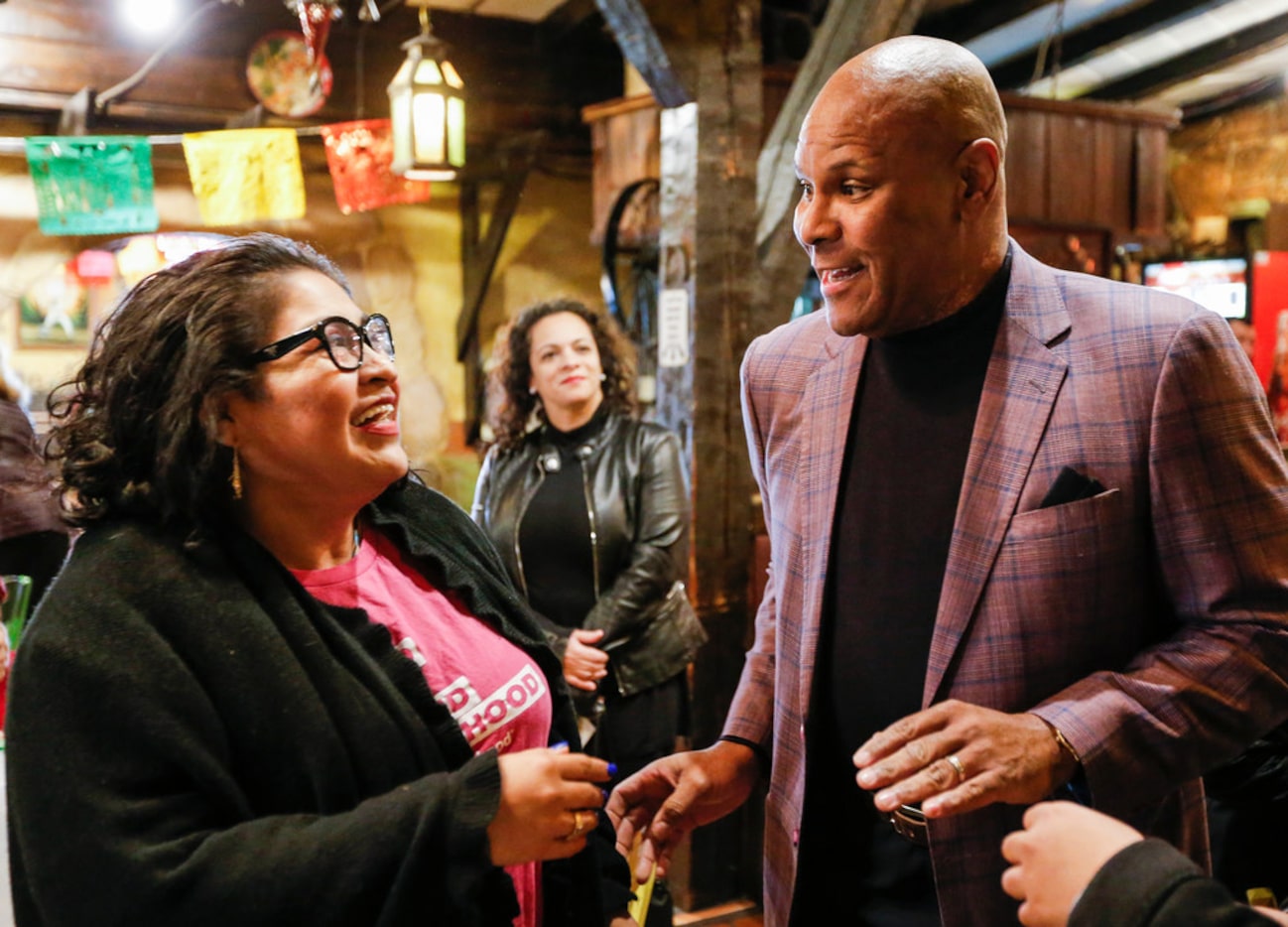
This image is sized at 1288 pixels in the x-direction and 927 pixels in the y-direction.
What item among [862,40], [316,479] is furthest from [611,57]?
[316,479]

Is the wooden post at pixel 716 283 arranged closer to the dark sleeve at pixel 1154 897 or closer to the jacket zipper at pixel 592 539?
the jacket zipper at pixel 592 539

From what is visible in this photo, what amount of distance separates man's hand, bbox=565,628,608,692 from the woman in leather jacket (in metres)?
0.04

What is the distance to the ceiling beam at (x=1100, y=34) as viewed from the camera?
6371 millimetres

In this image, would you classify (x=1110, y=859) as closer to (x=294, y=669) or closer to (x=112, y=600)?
(x=294, y=669)

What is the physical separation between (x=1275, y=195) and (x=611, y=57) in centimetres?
478

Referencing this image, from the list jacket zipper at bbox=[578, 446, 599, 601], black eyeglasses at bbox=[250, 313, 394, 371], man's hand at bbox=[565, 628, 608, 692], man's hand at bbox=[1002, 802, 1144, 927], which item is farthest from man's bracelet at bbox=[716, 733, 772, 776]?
jacket zipper at bbox=[578, 446, 599, 601]

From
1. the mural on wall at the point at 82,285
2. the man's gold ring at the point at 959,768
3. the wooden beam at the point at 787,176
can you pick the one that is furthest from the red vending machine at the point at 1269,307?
the mural on wall at the point at 82,285

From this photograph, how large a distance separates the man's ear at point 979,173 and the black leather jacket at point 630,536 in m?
1.85

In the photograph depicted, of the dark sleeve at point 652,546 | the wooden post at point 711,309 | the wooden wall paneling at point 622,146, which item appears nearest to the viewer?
the dark sleeve at point 652,546

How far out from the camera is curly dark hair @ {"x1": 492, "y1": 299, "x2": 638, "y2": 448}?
3418 millimetres

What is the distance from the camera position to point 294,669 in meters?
1.18

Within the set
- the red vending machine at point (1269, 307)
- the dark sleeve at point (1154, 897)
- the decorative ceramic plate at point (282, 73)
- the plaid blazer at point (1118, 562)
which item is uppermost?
the decorative ceramic plate at point (282, 73)

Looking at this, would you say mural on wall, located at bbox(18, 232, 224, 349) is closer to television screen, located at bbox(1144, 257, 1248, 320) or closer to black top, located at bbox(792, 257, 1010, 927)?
black top, located at bbox(792, 257, 1010, 927)

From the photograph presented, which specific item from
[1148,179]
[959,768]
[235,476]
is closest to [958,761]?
[959,768]
